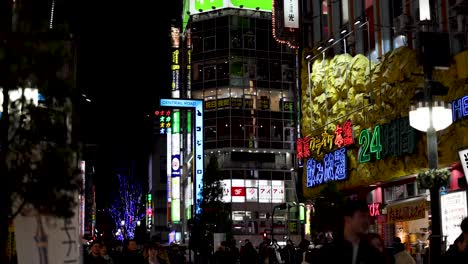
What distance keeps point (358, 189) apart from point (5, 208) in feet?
93.2

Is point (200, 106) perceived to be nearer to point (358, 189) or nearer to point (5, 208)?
point (358, 189)

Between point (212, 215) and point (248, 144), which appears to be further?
point (248, 144)

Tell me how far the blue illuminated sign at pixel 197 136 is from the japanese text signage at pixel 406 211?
21131 millimetres

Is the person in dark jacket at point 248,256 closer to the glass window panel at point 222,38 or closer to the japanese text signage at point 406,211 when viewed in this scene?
the japanese text signage at point 406,211

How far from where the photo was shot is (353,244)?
5270mm

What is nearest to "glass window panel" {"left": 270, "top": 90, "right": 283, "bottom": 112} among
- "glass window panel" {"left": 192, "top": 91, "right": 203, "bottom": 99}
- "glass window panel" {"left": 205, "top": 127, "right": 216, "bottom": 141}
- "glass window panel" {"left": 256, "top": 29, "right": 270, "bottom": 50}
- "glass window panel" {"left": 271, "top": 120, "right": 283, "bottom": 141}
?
"glass window panel" {"left": 271, "top": 120, "right": 283, "bottom": 141}

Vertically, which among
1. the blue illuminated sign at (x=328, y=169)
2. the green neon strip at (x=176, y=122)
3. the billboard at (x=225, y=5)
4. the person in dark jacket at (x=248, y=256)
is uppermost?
the billboard at (x=225, y=5)

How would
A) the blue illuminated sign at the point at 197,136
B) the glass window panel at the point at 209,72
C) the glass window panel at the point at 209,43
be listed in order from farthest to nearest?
the glass window panel at the point at 209,43
the glass window panel at the point at 209,72
the blue illuminated sign at the point at 197,136

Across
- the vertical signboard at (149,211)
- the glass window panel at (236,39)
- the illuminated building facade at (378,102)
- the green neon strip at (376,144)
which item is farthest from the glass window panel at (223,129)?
the green neon strip at (376,144)

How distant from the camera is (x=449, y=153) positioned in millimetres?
24172

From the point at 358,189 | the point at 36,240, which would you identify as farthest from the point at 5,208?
the point at 358,189

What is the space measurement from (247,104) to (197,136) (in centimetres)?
1866

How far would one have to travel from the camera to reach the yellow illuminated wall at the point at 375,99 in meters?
24.2

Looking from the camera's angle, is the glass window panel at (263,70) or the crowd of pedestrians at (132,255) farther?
the glass window panel at (263,70)
